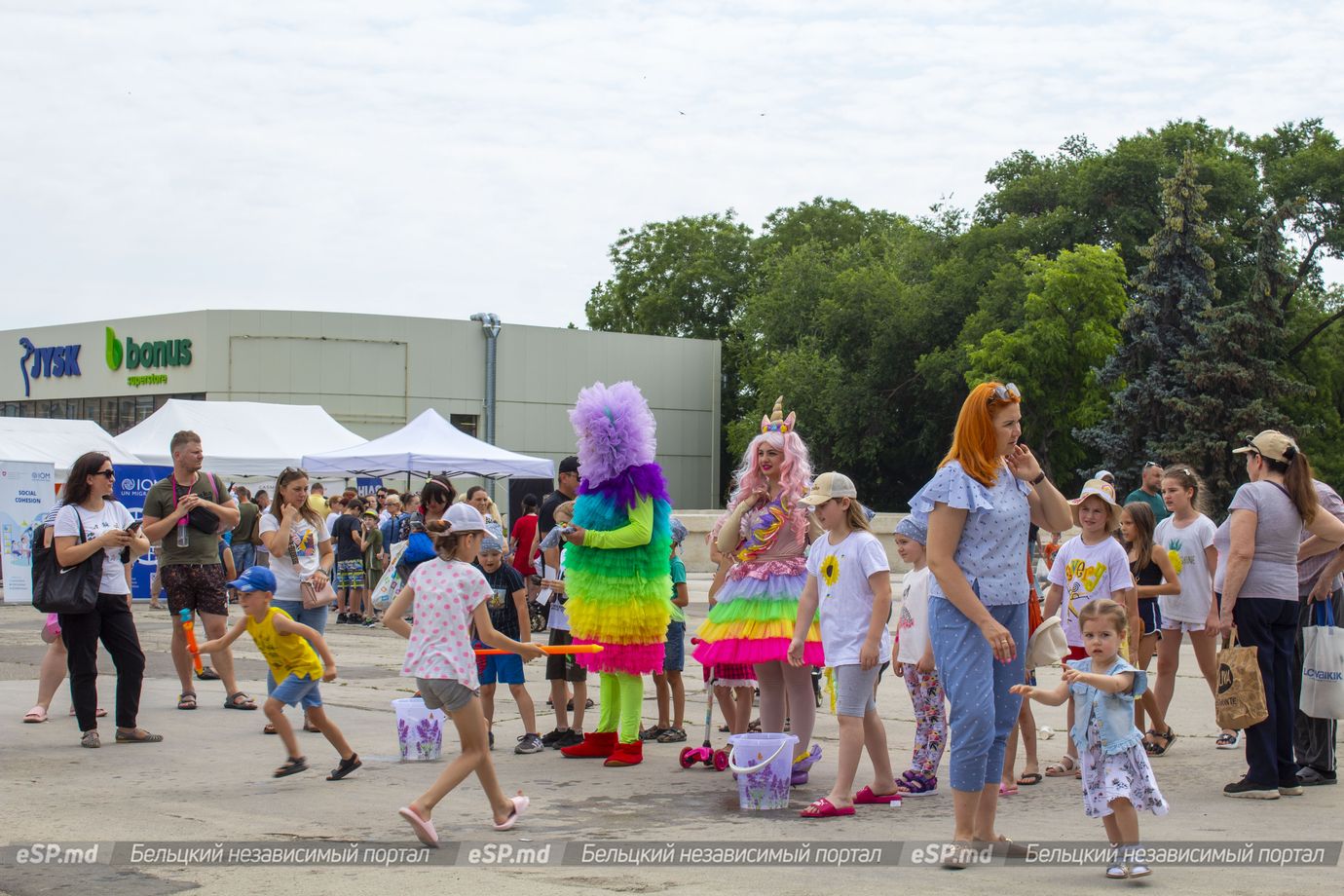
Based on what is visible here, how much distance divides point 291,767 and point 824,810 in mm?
3139

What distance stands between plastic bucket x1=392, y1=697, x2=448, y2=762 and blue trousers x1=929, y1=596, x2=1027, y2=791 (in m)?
3.85

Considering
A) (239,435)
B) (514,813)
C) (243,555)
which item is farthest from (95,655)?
(239,435)

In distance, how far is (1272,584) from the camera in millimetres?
7402

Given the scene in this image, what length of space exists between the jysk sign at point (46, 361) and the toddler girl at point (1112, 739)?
47560mm

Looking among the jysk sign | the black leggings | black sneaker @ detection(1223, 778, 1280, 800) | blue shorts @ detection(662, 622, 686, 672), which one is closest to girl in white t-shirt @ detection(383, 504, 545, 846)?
blue shorts @ detection(662, 622, 686, 672)

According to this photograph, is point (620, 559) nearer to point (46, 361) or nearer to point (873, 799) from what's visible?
point (873, 799)

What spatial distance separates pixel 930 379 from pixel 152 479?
31.5 metres

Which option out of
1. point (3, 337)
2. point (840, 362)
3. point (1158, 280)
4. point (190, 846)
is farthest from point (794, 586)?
point (3, 337)

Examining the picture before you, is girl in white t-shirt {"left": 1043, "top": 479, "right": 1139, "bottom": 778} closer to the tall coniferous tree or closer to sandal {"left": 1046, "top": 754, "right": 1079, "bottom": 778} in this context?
sandal {"left": 1046, "top": 754, "right": 1079, "bottom": 778}

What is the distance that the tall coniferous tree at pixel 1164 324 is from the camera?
3994 cm

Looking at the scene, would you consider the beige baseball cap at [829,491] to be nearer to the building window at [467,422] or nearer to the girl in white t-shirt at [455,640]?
the girl in white t-shirt at [455,640]

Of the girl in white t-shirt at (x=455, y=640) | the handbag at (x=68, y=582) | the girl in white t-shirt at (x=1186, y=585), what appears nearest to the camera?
the girl in white t-shirt at (x=455, y=640)

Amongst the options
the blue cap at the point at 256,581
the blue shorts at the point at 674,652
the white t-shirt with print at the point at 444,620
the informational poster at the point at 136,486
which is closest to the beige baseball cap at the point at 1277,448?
the blue shorts at the point at 674,652

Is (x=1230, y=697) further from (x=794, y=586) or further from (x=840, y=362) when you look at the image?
(x=840, y=362)
